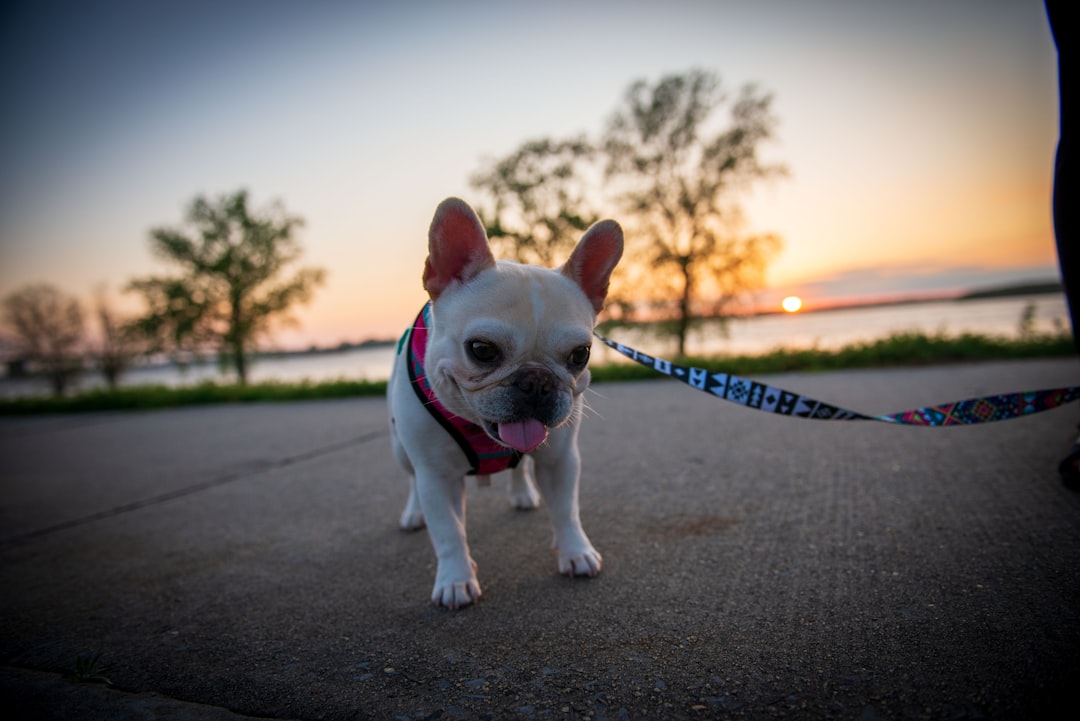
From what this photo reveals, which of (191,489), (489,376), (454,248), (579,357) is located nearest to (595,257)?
→ (579,357)

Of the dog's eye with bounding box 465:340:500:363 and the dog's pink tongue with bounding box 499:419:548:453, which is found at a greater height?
the dog's eye with bounding box 465:340:500:363

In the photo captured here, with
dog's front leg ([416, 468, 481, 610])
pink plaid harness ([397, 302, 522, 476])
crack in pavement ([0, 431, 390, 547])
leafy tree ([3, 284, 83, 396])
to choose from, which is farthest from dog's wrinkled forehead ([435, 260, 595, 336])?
leafy tree ([3, 284, 83, 396])

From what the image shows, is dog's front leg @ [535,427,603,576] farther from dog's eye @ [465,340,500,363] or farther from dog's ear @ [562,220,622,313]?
dog's ear @ [562,220,622,313]

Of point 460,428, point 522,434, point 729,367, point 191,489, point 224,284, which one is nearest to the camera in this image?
point 522,434

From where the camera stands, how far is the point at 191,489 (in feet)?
14.6

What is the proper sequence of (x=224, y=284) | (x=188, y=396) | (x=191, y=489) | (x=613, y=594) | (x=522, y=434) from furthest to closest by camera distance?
(x=224, y=284)
(x=188, y=396)
(x=191, y=489)
(x=613, y=594)
(x=522, y=434)

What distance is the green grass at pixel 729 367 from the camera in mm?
8703

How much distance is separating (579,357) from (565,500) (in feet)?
2.28

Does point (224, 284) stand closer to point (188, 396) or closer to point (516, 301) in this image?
point (188, 396)

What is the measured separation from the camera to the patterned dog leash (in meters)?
2.20

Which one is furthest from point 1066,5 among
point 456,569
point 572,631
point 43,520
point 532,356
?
point 43,520

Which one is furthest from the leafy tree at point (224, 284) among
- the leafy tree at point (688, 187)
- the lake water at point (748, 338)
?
the leafy tree at point (688, 187)

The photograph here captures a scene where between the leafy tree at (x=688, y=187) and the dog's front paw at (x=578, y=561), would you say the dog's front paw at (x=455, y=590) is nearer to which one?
the dog's front paw at (x=578, y=561)

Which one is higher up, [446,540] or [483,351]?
[483,351]
